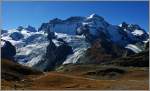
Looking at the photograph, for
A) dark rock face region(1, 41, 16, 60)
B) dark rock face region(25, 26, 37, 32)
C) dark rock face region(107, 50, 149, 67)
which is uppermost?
dark rock face region(25, 26, 37, 32)

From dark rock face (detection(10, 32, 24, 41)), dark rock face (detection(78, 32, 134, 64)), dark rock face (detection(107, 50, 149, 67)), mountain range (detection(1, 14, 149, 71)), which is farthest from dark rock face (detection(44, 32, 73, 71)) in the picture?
dark rock face (detection(107, 50, 149, 67))

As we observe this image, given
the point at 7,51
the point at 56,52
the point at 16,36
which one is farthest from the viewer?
the point at 56,52

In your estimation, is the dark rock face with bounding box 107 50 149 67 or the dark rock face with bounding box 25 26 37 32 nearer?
the dark rock face with bounding box 107 50 149 67

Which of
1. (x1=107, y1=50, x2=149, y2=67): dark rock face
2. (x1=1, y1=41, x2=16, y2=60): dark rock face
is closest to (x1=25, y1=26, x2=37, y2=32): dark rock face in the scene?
(x1=1, y1=41, x2=16, y2=60): dark rock face

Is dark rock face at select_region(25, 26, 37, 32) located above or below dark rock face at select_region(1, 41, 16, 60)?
above

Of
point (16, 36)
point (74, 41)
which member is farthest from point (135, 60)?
point (16, 36)

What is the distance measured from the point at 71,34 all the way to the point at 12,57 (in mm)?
694

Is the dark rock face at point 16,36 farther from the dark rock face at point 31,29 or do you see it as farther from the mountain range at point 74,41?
the dark rock face at point 31,29

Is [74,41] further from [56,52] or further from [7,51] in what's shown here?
[7,51]

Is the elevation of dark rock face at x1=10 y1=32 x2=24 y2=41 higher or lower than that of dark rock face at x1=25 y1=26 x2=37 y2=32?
lower

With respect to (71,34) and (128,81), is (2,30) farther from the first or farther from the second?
(128,81)

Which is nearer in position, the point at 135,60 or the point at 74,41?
the point at 135,60

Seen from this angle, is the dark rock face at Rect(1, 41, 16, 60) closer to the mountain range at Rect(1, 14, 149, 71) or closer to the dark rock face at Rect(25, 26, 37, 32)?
the mountain range at Rect(1, 14, 149, 71)

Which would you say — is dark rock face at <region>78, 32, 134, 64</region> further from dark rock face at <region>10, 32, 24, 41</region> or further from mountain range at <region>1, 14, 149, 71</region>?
dark rock face at <region>10, 32, 24, 41</region>
